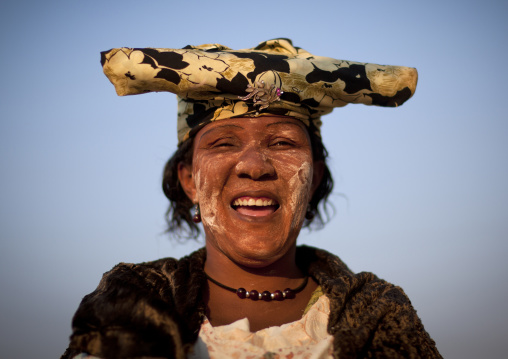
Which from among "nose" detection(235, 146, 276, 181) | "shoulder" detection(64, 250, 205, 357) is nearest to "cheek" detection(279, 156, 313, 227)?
"nose" detection(235, 146, 276, 181)

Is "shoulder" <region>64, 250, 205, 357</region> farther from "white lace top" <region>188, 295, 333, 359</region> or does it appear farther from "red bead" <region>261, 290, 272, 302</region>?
"red bead" <region>261, 290, 272, 302</region>

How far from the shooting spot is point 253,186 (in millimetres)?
3186

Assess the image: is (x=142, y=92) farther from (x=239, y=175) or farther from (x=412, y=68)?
(x=412, y=68)

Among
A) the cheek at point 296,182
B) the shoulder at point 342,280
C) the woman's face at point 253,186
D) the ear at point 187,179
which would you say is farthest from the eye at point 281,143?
the shoulder at point 342,280

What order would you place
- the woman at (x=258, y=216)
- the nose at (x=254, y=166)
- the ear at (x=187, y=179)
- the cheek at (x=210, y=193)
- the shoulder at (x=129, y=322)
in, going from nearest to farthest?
the shoulder at (x=129, y=322) → the woman at (x=258, y=216) → the nose at (x=254, y=166) → the cheek at (x=210, y=193) → the ear at (x=187, y=179)

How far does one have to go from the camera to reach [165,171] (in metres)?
4.11

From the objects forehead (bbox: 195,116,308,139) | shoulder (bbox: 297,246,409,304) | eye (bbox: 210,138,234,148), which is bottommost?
shoulder (bbox: 297,246,409,304)

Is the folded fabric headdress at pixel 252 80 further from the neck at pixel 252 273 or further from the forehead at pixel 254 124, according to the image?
the neck at pixel 252 273

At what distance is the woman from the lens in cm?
290

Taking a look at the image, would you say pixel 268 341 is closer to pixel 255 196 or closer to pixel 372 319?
pixel 372 319

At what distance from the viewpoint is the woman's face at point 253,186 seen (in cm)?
318

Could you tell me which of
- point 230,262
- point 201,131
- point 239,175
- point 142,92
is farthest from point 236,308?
point 142,92

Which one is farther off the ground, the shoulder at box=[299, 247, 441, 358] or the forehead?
the forehead

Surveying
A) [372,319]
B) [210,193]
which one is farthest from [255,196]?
[372,319]
